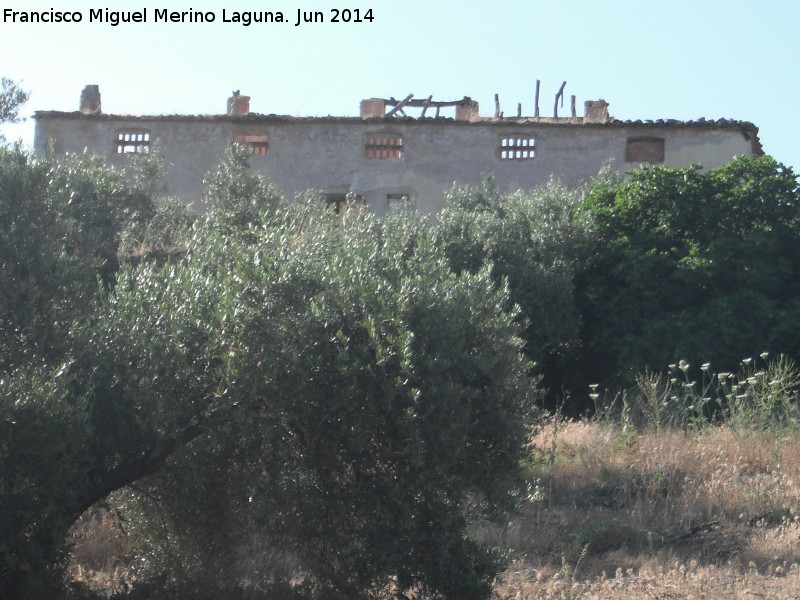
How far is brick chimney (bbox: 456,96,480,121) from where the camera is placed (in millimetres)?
26766

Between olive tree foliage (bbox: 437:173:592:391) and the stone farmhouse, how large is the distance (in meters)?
9.90

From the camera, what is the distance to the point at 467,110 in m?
27.3

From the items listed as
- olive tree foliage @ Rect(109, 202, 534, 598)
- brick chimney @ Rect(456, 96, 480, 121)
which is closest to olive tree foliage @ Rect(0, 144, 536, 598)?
olive tree foliage @ Rect(109, 202, 534, 598)

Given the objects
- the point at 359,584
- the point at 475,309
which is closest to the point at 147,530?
the point at 359,584

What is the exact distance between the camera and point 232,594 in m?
7.44

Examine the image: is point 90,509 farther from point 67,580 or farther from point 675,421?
point 675,421

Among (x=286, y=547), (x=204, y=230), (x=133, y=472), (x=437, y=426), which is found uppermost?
(x=204, y=230)

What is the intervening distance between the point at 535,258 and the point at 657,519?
5.83m

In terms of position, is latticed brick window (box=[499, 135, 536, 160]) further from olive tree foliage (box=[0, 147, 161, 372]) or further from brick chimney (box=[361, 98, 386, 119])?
olive tree foliage (box=[0, 147, 161, 372])

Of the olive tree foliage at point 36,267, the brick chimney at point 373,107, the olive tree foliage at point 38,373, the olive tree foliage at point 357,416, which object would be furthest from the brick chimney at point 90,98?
the olive tree foliage at point 357,416

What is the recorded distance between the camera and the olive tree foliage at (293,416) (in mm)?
6320

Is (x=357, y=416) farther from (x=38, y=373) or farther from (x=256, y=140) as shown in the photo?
(x=256, y=140)

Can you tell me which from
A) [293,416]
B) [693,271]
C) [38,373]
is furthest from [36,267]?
[693,271]

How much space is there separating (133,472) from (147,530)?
0.87 meters
